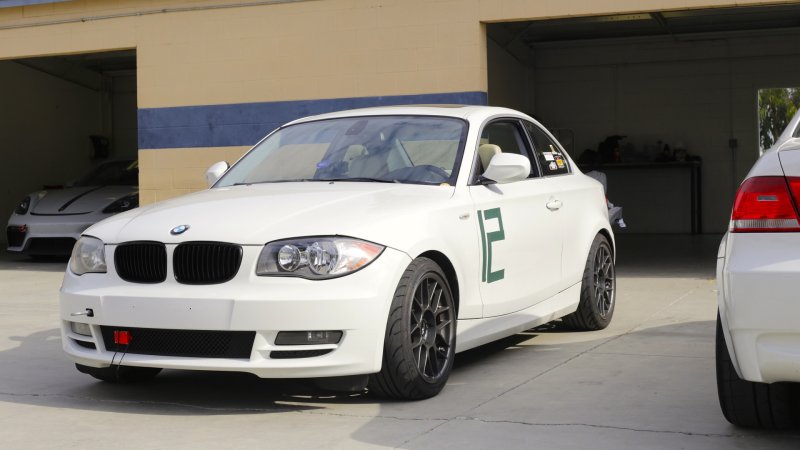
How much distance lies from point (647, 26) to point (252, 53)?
8982 mm

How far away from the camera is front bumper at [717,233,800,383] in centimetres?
350

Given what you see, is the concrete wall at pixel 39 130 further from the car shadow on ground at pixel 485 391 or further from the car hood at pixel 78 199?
the car shadow on ground at pixel 485 391

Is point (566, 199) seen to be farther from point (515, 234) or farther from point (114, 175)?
point (114, 175)

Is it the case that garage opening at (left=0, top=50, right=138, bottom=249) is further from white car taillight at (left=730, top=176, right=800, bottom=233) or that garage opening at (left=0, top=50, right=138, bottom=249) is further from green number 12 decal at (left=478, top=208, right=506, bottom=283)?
white car taillight at (left=730, top=176, right=800, bottom=233)

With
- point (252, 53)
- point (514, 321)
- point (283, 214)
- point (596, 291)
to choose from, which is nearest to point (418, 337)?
point (283, 214)

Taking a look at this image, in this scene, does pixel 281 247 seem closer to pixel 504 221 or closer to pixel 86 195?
pixel 504 221

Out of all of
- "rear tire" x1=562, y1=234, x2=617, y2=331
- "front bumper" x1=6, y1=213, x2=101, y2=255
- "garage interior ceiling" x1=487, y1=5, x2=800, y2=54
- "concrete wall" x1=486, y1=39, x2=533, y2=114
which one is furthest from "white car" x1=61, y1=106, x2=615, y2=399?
"garage interior ceiling" x1=487, y1=5, x2=800, y2=54

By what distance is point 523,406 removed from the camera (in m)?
4.82

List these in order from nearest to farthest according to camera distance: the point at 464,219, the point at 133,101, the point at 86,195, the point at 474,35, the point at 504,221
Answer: the point at 464,219, the point at 504,221, the point at 474,35, the point at 86,195, the point at 133,101

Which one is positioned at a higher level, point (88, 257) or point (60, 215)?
point (60, 215)

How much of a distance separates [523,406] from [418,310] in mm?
626

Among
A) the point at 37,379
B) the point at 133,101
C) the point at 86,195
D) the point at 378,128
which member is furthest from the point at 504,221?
the point at 133,101

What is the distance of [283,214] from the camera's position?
4.82 m

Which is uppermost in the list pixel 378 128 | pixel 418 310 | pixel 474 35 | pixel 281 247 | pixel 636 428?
pixel 474 35
